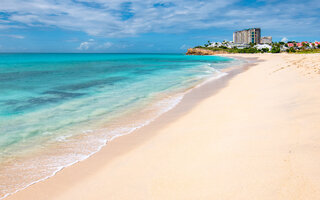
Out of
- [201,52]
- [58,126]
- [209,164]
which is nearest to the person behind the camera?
[209,164]

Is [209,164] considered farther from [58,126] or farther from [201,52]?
[201,52]

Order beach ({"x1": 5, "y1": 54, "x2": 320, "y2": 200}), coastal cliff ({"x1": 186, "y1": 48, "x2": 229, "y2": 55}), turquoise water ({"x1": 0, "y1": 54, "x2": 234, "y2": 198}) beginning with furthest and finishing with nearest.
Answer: coastal cliff ({"x1": 186, "y1": 48, "x2": 229, "y2": 55}) → turquoise water ({"x1": 0, "y1": 54, "x2": 234, "y2": 198}) → beach ({"x1": 5, "y1": 54, "x2": 320, "y2": 200})

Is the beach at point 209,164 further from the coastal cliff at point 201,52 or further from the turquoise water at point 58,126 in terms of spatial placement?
the coastal cliff at point 201,52

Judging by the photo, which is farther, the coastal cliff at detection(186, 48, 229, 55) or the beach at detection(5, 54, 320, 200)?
the coastal cliff at detection(186, 48, 229, 55)

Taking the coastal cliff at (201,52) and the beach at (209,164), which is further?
the coastal cliff at (201,52)

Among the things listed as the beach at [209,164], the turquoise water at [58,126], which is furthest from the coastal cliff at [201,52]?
the beach at [209,164]

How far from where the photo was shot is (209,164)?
4008 mm

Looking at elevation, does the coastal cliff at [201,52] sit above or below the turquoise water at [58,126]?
above

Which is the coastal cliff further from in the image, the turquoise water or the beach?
the beach

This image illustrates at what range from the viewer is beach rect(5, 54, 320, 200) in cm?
319

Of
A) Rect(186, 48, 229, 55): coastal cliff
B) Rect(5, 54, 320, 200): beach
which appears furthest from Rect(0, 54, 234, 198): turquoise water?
Rect(186, 48, 229, 55): coastal cliff

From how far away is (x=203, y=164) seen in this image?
160 inches

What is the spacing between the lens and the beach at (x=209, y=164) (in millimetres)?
3191

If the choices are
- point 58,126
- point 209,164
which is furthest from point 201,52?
point 209,164
